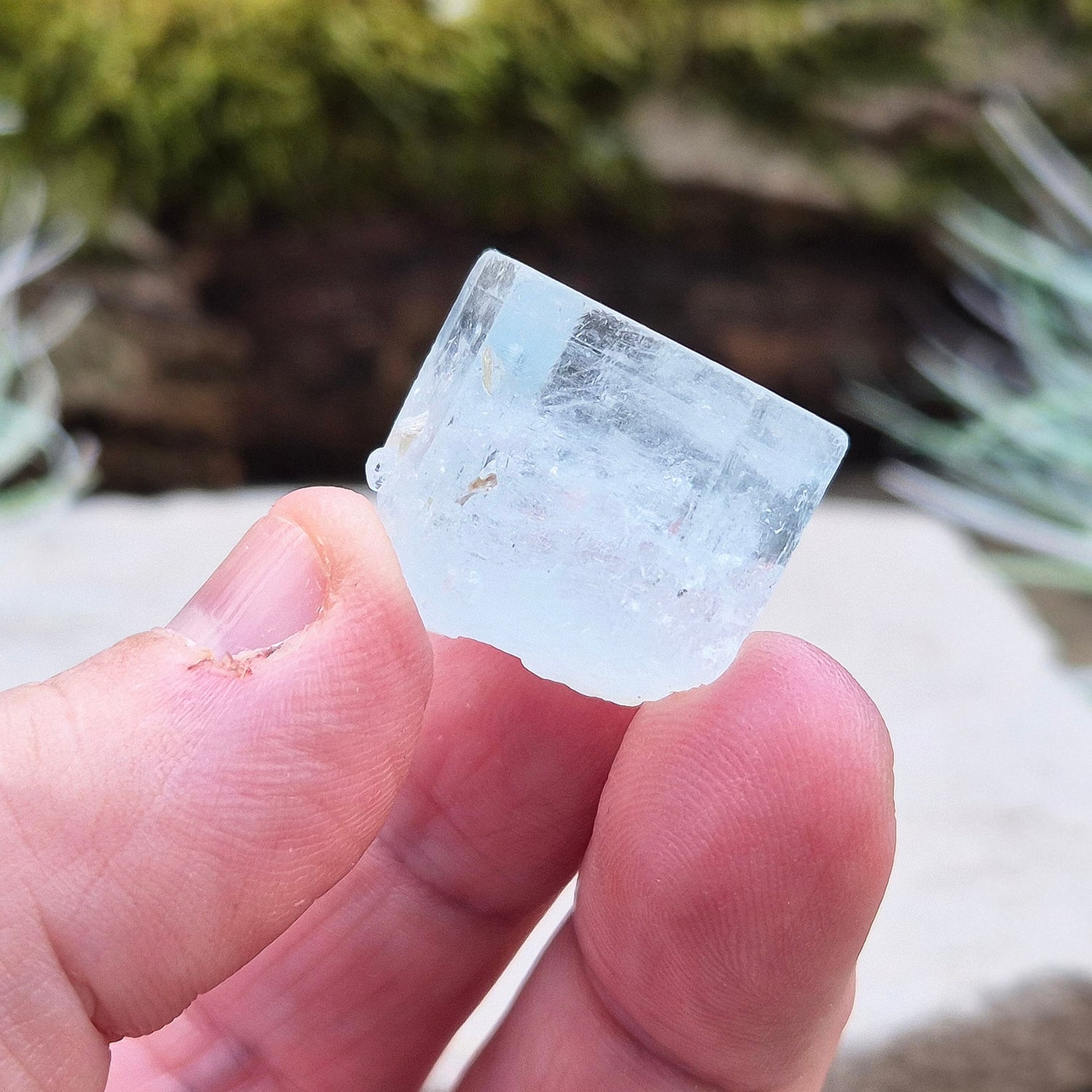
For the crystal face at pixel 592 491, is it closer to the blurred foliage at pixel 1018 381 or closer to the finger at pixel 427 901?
the finger at pixel 427 901

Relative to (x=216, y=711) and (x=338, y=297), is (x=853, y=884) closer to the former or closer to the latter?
(x=216, y=711)

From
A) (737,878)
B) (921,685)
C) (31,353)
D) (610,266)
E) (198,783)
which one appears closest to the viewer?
(198,783)

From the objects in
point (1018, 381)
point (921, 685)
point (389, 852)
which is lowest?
point (1018, 381)

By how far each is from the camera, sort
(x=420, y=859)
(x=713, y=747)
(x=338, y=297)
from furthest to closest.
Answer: (x=338, y=297), (x=420, y=859), (x=713, y=747)

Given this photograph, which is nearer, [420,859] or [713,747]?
[713,747]

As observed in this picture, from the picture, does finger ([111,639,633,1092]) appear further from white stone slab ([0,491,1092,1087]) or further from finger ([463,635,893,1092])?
white stone slab ([0,491,1092,1087])

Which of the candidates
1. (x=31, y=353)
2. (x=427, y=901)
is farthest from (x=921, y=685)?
(x=31, y=353)

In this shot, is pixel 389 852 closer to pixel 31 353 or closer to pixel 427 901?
pixel 427 901

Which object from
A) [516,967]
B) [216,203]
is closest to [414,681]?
[516,967]
